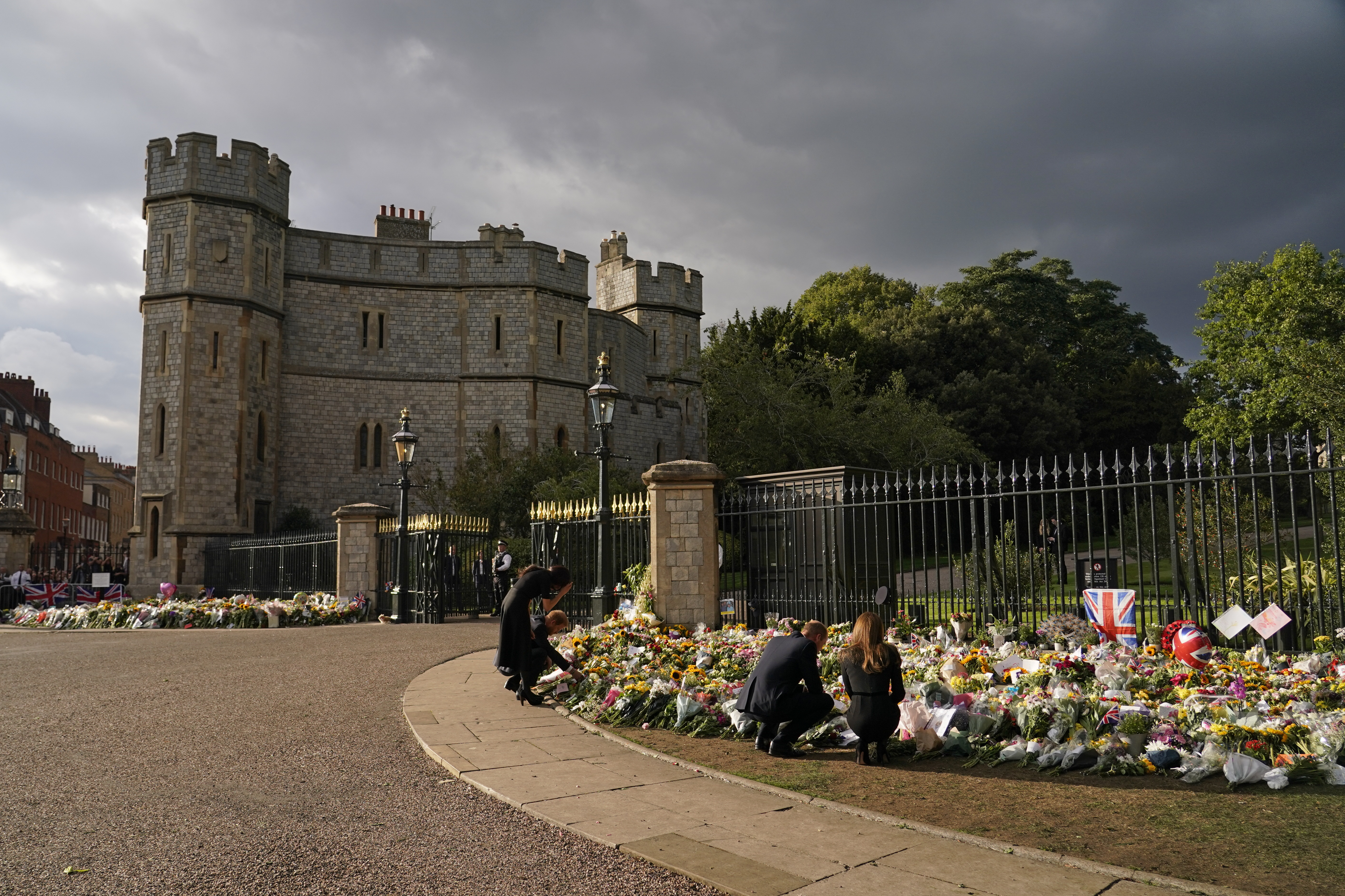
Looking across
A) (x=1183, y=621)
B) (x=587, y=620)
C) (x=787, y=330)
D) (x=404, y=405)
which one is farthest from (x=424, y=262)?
(x=1183, y=621)

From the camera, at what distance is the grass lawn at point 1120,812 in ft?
13.0

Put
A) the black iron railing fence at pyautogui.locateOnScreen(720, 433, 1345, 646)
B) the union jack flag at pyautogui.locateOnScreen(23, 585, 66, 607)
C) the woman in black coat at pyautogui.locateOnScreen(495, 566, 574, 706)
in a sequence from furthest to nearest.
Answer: the union jack flag at pyautogui.locateOnScreen(23, 585, 66, 607)
the woman in black coat at pyautogui.locateOnScreen(495, 566, 574, 706)
the black iron railing fence at pyautogui.locateOnScreen(720, 433, 1345, 646)

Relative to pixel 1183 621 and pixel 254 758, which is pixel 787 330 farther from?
pixel 254 758

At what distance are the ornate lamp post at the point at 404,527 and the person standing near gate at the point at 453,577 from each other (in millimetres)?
744

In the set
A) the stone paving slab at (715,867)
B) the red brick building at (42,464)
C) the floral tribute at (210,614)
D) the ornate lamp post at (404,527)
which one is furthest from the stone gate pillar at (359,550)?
the red brick building at (42,464)

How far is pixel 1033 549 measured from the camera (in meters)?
12.9

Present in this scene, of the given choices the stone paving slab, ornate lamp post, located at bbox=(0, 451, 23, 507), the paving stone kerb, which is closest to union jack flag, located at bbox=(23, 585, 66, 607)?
ornate lamp post, located at bbox=(0, 451, 23, 507)

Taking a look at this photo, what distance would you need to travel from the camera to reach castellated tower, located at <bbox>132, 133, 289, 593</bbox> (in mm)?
29562

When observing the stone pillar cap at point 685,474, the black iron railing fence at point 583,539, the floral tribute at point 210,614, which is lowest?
the floral tribute at point 210,614

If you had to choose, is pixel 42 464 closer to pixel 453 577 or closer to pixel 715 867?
pixel 453 577

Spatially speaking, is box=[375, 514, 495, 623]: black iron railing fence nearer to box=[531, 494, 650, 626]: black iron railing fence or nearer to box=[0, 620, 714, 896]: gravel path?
box=[531, 494, 650, 626]: black iron railing fence

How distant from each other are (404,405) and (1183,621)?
99.8 ft

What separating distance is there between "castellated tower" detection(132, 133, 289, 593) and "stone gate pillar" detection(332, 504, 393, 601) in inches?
496

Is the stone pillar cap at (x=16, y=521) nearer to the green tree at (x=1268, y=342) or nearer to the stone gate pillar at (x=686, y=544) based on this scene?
the stone gate pillar at (x=686, y=544)
